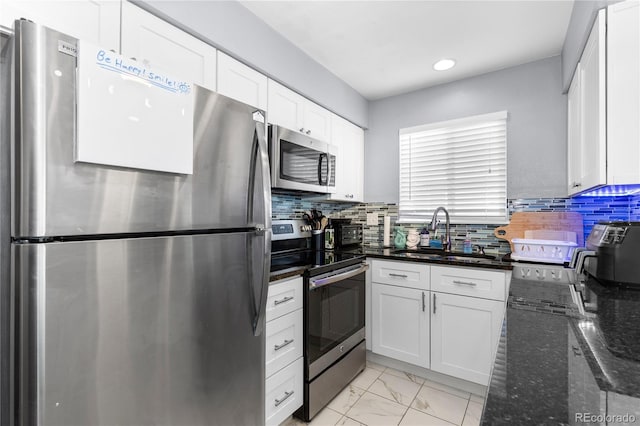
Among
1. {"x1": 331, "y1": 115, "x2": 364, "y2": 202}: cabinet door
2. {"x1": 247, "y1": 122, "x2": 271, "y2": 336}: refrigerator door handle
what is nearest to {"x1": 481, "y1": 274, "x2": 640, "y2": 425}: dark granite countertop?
{"x1": 247, "y1": 122, "x2": 271, "y2": 336}: refrigerator door handle

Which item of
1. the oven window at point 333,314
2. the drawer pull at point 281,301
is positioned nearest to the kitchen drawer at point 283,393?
the oven window at point 333,314

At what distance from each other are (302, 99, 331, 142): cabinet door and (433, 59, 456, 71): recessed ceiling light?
96 cm

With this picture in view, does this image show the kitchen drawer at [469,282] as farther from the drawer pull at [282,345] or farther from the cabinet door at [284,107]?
the cabinet door at [284,107]

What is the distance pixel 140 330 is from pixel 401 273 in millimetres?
1910

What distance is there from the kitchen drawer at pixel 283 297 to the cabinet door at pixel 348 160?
118 centimetres

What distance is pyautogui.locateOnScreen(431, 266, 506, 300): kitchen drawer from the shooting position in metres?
2.08

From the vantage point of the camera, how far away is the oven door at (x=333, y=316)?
73.9 inches

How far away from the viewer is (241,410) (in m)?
1.28

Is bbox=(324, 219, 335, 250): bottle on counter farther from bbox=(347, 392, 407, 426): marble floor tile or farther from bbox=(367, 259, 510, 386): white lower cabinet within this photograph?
bbox=(347, 392, 407, 426): marble floor tile

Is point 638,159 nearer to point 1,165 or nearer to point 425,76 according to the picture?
point 425,76

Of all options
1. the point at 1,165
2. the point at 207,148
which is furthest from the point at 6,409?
the point at 207,148

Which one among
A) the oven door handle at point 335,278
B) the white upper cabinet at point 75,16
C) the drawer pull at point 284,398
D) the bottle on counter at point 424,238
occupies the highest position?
the white upper cabinet at point 75,16

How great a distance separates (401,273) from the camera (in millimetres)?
2432

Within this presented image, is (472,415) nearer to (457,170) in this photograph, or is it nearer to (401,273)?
(401,273)
